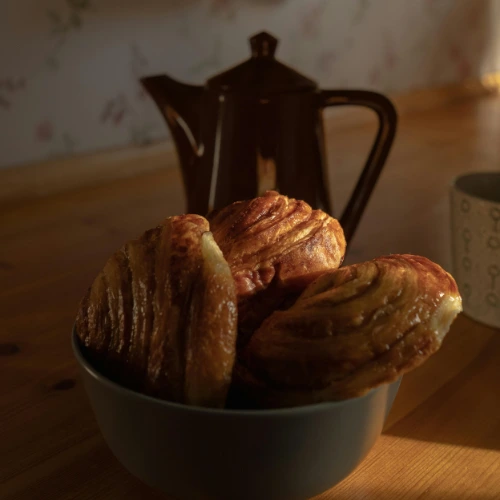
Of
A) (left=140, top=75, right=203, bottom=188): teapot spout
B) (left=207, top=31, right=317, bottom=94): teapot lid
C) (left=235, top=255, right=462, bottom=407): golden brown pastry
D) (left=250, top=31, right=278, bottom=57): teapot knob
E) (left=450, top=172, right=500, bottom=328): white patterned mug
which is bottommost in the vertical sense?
(left=450, top=172, right=500, bottom=328): white patterned mug

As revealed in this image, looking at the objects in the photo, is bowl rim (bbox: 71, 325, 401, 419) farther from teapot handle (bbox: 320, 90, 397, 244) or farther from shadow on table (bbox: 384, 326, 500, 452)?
teapot handle (bbox: 320, 90, 397, 244)

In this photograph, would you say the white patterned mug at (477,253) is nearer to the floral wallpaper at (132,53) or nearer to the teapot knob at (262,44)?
the teapot knob at (262,44)

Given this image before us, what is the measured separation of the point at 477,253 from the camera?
0.55m

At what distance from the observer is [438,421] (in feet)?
1.47

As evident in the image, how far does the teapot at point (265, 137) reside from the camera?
633mm

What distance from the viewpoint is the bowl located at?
0.99ft

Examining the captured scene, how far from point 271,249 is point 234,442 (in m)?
0.12

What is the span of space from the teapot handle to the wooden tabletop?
0.37 feet

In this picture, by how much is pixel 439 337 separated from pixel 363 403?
5 centimetres

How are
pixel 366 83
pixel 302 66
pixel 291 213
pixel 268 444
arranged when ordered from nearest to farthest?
pixel 268 444 < pixel 291 213 < pixel 302 66 < pixel 366 83

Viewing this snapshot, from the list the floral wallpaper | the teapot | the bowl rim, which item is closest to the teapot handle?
the teapot

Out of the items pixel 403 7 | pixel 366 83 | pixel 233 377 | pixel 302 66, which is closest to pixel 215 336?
pixel 233 377

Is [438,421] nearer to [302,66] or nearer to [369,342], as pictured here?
[369,342]

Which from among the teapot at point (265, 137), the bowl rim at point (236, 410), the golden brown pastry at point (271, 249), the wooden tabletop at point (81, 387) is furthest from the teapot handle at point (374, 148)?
the bowl rim at point (236, 410)
